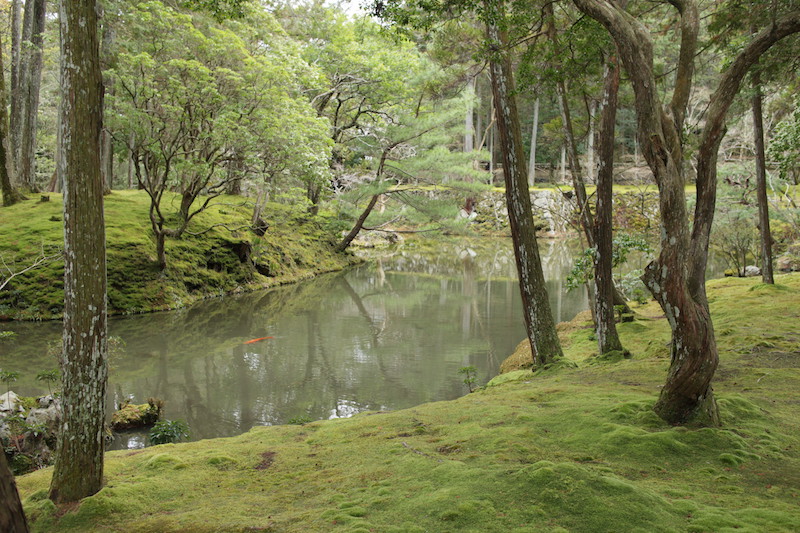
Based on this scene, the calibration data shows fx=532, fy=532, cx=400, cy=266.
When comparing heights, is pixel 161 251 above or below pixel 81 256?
above

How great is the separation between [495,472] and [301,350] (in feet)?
25.2

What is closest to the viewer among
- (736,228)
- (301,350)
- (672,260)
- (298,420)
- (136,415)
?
(672,260)

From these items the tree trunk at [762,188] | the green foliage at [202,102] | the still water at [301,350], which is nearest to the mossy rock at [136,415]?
the still water at [301,350]

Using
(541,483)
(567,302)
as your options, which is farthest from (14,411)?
(567,302)

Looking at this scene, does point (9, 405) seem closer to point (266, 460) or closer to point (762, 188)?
point (266, 460)

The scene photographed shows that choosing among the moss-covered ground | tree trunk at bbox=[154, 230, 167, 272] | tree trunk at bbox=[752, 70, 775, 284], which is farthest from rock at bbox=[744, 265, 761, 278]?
tree trunk at bbox=[154, 230, 167, 272]

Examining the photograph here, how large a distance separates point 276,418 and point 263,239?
41.6ft

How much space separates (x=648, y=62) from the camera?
3965mm

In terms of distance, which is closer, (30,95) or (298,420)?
(298,420)

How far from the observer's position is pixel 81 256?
11.5 feet

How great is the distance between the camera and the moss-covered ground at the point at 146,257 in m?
11.9

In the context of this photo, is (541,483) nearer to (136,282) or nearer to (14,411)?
(14,411)

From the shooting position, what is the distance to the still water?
775cm

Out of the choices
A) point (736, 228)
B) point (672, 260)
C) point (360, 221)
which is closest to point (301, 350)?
point (672, 260)
